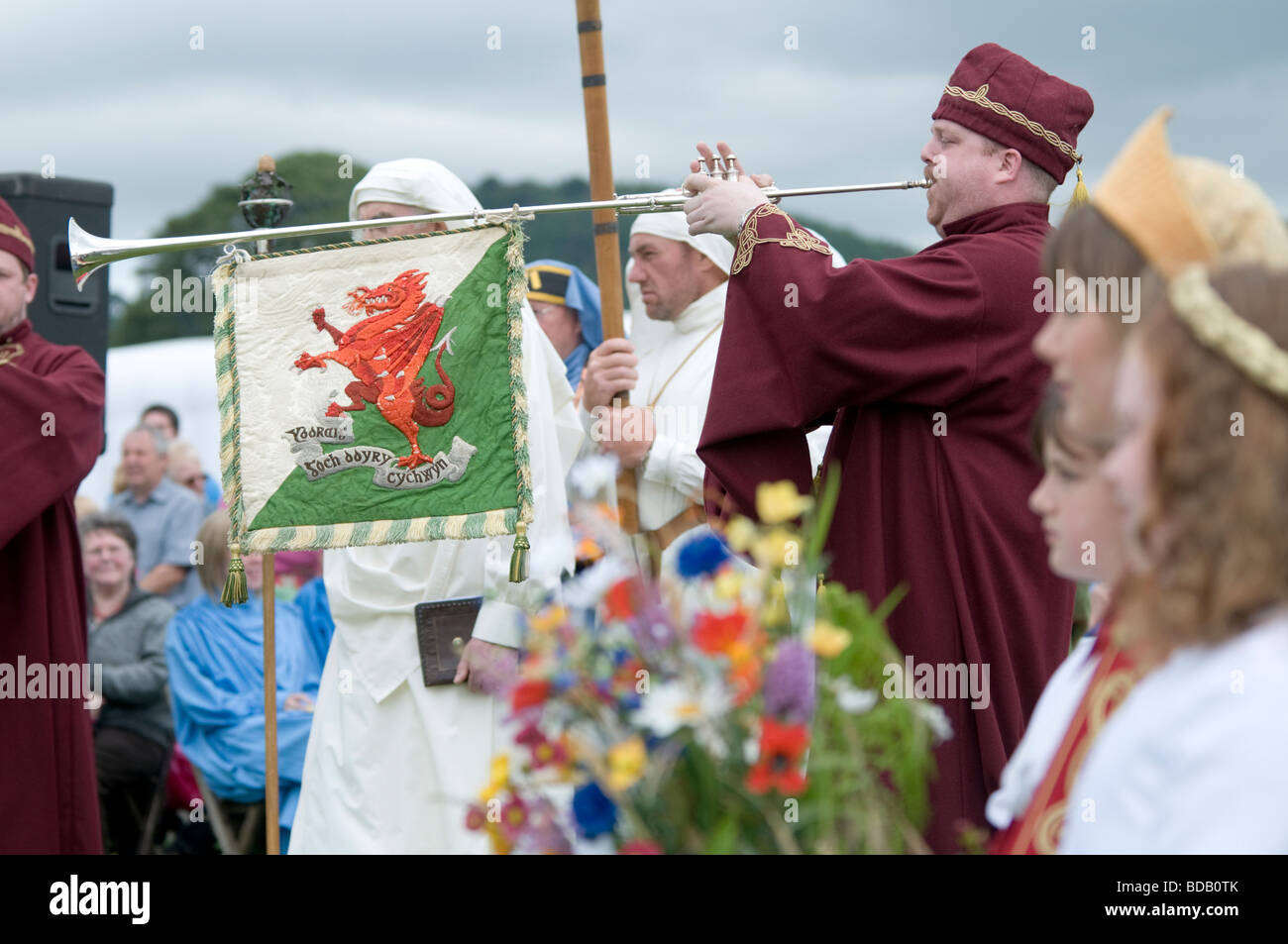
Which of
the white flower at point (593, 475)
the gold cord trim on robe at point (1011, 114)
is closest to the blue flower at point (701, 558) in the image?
the white flower at point (593, 475)

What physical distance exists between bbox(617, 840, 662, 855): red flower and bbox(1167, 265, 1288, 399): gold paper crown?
0.71m

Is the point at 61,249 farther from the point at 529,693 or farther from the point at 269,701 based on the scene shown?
the point at 529,693

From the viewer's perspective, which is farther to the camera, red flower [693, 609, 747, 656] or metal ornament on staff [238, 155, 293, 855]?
metal ornament on staff [238, 155, 293, 855]

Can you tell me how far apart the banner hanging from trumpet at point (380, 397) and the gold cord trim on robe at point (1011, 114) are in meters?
1.33

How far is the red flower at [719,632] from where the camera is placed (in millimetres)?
1437

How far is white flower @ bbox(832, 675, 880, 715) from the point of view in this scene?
1.53 m

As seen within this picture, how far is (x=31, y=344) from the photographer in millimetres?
5121

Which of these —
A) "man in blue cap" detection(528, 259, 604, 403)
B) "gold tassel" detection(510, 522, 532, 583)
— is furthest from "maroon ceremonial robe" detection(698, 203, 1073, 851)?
"man in blue cap" detection(528, 259, 604, 403)

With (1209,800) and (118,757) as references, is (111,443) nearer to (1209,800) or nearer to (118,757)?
(118,757)

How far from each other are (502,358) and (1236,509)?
Result: 321cm

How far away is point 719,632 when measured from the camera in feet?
4.72

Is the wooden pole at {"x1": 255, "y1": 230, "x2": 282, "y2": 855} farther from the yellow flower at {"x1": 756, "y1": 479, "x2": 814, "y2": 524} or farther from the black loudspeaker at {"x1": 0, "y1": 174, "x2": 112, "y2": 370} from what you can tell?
the yellow flower at {"x1": 756, "y1": 479, "x2": 814, "y2": 524}

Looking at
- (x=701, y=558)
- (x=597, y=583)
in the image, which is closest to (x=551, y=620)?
(x=597, y=583)
